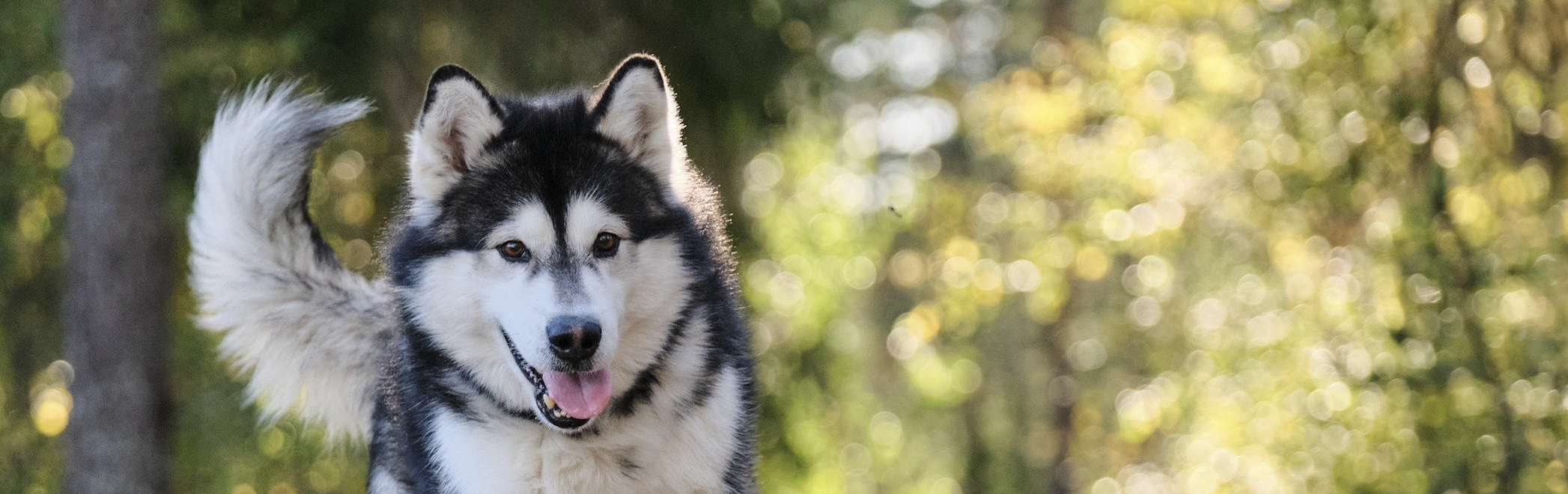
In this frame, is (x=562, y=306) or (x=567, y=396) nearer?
(x=562, y=306)

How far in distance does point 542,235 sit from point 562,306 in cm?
27

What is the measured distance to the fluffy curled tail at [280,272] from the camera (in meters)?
4.21

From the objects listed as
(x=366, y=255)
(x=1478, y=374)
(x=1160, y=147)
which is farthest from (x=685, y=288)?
(x=1160, y=147)

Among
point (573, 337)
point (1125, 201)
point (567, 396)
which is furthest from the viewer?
point (1125, 201)

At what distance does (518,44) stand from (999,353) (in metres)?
16.1

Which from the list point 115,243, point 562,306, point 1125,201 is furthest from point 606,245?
point 1125,201

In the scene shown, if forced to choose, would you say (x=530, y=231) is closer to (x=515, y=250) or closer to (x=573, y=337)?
(x=515, y=250)

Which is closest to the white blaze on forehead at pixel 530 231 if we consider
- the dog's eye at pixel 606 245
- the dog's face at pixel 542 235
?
the dog's face at pixel 542 235

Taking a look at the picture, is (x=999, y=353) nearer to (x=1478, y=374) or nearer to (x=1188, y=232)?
(x=1188, y=232)

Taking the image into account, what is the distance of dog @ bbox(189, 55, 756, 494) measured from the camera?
330cm

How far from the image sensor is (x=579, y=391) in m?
3.30

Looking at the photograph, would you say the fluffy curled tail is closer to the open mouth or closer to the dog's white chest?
the dog's white chest

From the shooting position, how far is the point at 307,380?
14.1 feet

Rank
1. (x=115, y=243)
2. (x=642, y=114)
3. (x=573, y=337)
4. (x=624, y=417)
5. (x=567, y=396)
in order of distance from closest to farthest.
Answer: (x=573, y=337) < (x=567, y=396) < (x=624, y=417) < (x=642, y=114) < (x=115, y=243)
